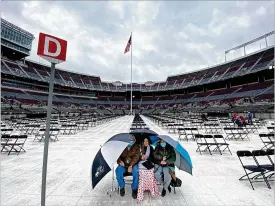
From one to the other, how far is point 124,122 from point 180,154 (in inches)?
986

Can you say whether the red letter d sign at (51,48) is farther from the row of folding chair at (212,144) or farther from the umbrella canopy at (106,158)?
the row of folding chair at (212,144)

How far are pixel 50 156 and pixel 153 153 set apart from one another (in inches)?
227

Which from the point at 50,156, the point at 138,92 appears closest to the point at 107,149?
the point at 50,156

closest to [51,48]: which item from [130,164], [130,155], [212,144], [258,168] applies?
[130,155]

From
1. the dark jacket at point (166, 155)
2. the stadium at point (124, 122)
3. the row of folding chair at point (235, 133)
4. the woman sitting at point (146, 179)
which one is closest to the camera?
the woman sitting at point (146, 179)

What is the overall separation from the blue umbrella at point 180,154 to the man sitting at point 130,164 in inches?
25.7

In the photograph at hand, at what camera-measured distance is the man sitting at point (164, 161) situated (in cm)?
446

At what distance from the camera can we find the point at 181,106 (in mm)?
60812

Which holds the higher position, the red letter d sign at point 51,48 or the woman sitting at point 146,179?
the red letter d sign at point 51,48

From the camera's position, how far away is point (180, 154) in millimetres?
4355

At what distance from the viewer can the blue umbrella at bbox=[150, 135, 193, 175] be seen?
4300 mm

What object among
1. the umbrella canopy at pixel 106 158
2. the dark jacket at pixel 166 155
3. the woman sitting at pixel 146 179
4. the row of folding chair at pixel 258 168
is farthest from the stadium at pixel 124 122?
the dark jacket at pixel 166 155

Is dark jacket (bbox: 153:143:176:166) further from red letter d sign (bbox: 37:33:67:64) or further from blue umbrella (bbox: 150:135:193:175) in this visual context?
red letter d sign (bbox: 37:33:67:64)

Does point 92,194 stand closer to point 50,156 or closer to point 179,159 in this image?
point 179,159
